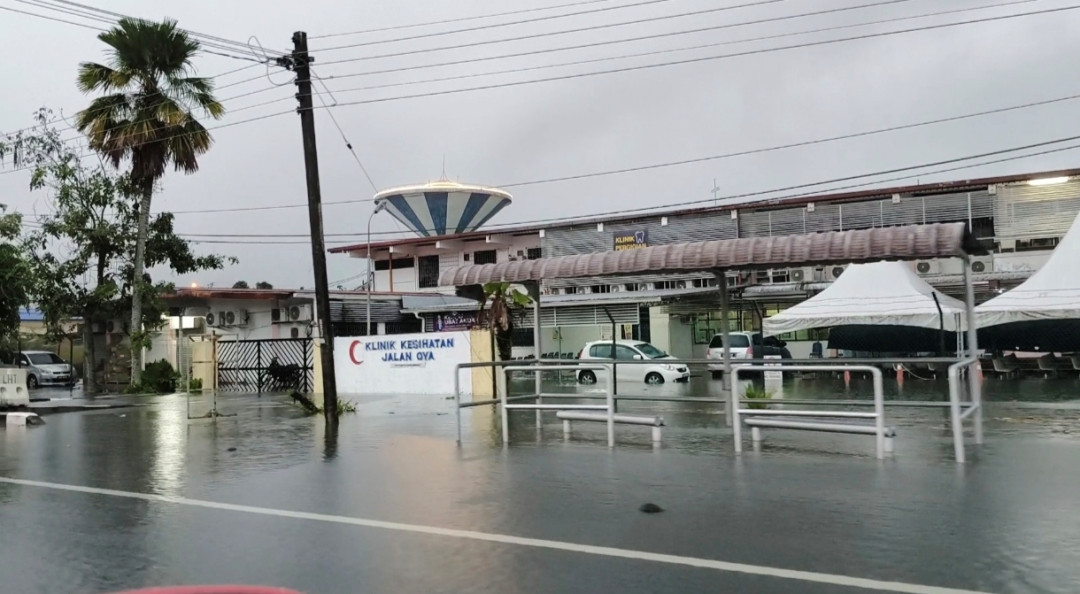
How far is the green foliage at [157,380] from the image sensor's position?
30.1 meters

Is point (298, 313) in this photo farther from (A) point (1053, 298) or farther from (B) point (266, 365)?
(A) point (1053, 298)

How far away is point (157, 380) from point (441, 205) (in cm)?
3022

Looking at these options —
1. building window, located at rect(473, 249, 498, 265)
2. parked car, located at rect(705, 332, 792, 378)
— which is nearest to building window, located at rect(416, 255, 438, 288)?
building window, located at rect(473, 249, 498, 265)

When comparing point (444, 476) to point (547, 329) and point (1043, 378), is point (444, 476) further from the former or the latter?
point (547, 329)

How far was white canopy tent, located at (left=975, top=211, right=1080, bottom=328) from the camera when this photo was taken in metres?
22.5

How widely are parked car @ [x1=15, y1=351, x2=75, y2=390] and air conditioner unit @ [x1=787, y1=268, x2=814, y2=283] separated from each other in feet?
97.3

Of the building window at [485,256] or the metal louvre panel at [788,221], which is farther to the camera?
the building window at [485,256]

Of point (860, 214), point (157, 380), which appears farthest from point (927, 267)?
point (157, 380)

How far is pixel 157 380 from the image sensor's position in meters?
30.5

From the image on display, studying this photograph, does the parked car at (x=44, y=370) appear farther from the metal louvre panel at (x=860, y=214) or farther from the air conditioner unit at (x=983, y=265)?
the air conditioner unit at (x=983, y=265)

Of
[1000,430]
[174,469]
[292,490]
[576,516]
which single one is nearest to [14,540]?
[292,490]

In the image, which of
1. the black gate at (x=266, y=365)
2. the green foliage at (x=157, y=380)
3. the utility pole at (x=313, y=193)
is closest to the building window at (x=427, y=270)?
the black gate at (x=266, y=365)

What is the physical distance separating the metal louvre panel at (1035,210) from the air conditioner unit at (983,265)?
3.08ft

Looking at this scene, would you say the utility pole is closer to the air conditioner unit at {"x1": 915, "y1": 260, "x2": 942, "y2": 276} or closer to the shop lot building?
the shop lot building
